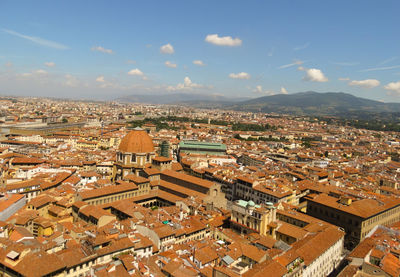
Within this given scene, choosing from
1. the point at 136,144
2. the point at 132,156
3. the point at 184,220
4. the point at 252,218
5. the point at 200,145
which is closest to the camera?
the point at 252,218

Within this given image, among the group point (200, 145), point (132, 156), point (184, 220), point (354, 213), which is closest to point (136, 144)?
point (132, 156)

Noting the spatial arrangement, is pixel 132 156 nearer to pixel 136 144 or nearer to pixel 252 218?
pixel 136 144

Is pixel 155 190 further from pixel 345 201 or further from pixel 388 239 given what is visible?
pixel 388 239

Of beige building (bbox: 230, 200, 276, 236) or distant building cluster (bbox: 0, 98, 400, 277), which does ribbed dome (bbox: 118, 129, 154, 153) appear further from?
beige building (bbox: 230, 200, 276, 236)

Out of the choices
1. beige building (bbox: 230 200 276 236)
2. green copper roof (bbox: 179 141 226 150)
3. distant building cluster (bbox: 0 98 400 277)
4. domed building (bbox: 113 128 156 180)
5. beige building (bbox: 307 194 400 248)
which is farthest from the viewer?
green copper roof (bbox: 179 141 226 150)

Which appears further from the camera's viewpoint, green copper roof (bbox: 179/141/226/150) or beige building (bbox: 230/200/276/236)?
green copper roof (bbox: 179/141/226/150)

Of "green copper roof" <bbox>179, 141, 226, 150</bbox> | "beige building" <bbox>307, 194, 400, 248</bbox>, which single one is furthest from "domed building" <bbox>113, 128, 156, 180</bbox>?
"beige building" <bbox>307, 194, 400, 248</bbox>

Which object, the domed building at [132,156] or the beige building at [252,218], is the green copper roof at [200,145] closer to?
the domed building at [132,156]

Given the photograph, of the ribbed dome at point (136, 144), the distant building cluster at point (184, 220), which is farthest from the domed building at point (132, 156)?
the distant building cluster at point (184, 220)

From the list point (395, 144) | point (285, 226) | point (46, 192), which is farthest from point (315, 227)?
point (395, 144)
